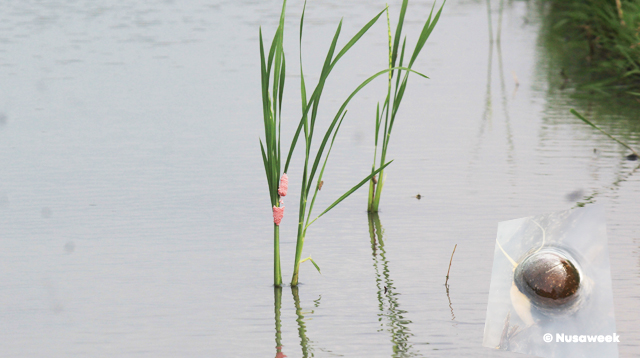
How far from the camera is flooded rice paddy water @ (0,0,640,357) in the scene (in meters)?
3.42

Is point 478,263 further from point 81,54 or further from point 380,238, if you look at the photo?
point 81,54

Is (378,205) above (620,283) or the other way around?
the other way around

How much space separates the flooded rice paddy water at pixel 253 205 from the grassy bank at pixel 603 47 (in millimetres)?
347

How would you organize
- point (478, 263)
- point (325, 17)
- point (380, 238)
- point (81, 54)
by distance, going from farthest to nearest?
point (325, 17), point (81, 54), point (380, 238), point (478, 263)

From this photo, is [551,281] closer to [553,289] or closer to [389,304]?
[553,289]

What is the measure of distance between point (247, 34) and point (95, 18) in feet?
12.6

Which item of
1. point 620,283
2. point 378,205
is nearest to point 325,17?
point 378,205

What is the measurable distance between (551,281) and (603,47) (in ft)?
23.3

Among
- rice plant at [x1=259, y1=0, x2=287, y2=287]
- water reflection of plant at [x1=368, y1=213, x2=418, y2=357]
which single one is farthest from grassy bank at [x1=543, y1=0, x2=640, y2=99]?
rice plant at [x1=259, y1=0, x2=287, y2=287]

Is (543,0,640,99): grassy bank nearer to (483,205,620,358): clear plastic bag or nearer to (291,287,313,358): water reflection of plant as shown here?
(483,205,620,358): clear plastic bag

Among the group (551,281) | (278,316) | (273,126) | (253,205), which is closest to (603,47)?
(253,205)

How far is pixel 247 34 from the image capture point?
43.9 ft

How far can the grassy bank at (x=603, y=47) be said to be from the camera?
8211 mm

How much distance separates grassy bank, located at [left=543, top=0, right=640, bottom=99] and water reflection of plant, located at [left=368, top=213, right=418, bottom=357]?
3033mm
